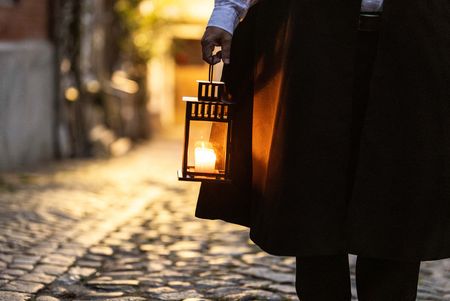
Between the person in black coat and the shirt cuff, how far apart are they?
3.6 inches

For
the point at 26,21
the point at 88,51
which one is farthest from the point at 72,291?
the point at 88,51

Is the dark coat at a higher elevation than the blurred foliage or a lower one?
lower

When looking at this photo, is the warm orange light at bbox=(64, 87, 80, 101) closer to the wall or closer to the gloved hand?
the wall

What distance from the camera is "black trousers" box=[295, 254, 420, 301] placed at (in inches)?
98.9

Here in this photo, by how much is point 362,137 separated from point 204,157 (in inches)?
21.8

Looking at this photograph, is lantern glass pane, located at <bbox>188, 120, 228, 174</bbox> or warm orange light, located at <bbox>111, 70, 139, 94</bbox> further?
warm orange light, located at <bbox>111, 70, 139, 94</bbox>

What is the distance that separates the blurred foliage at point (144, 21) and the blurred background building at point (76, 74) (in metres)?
0.02

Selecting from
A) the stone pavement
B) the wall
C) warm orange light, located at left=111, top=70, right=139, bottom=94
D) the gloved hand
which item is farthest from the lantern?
warm orange light, located at left=111, top=70, right=139, bottom=94

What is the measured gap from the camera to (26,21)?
36.1 feet

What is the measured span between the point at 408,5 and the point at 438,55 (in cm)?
16

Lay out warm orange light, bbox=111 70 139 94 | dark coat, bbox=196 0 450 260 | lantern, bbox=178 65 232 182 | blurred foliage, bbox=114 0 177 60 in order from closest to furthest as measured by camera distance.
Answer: dark coat, bbox=196 0 450 260 → lantern, bbox=178 65 232 182 → blurred foliage, bbox=114 0 177 60 → warm orange light, bbox=111 70 139 94

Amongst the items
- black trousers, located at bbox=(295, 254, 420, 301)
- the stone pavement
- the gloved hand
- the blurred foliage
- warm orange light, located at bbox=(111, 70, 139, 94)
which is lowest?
the stone pavement

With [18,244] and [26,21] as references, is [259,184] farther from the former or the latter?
[26,21]

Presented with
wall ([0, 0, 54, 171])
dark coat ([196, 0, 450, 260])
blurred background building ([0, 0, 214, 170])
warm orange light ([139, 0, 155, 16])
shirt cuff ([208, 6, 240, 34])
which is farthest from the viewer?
warm orange light ([139, 0, 155, 16])
